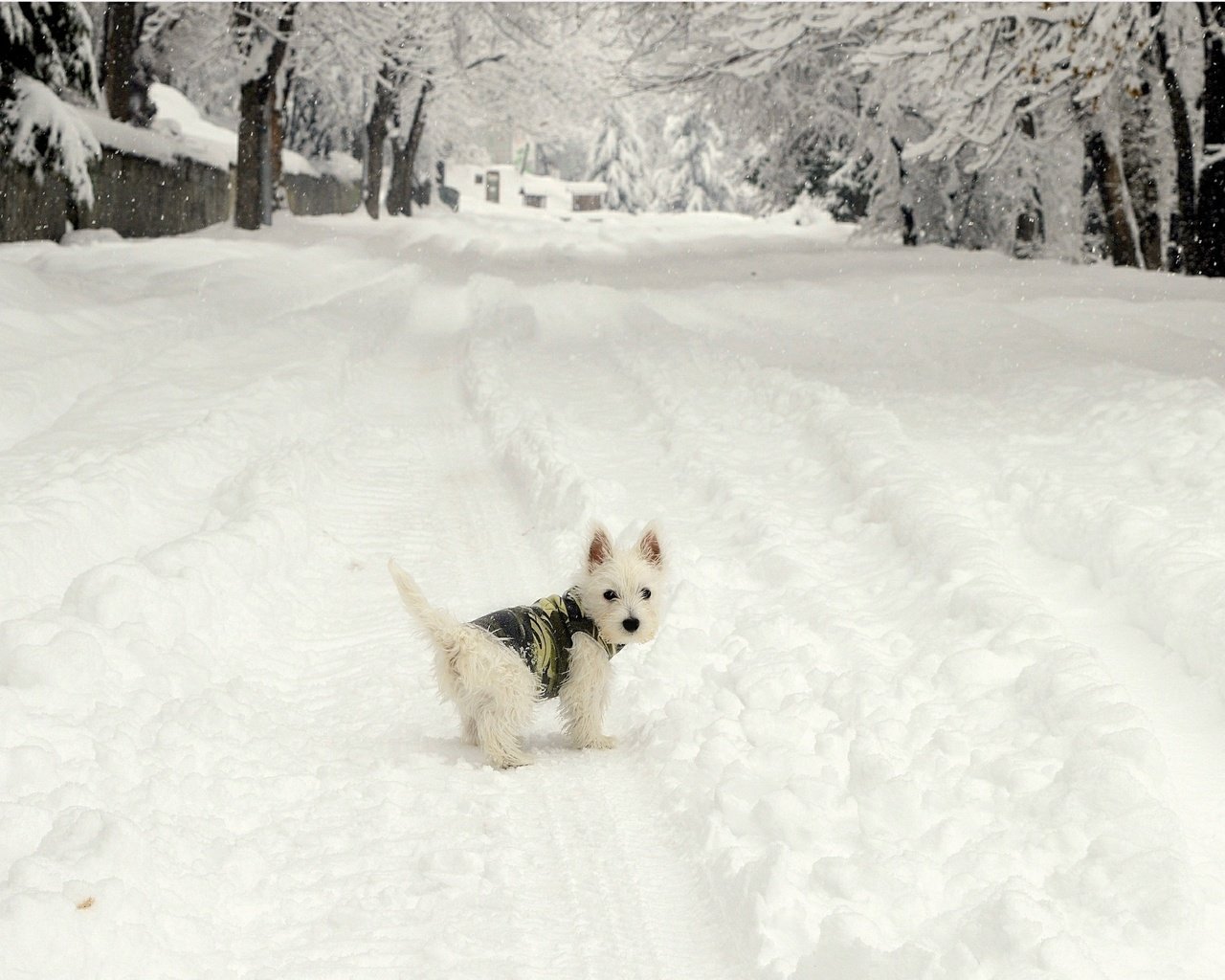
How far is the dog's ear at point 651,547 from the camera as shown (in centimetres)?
507

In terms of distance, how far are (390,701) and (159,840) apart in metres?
1.77

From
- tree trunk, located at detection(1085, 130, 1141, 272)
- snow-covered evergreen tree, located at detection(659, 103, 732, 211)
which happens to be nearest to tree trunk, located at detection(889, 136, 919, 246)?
tree trunk, located at detection(1085, 130, 1141, 272)

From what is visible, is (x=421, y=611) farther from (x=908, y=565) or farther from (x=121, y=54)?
(x=121, y=54)

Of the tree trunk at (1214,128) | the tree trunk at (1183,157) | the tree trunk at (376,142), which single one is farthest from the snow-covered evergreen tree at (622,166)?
the tree trunk at (1214,128)

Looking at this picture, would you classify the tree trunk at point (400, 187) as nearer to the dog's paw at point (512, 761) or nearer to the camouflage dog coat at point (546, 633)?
the camouflage dog coat at point (546, 633)

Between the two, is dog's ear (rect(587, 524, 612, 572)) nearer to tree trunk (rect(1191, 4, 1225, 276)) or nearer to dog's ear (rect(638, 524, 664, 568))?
dog's ear (rect(638, 524, 664, 568))

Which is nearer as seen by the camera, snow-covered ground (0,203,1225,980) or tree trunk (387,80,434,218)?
snow-covered ground (0,203,1225,980)

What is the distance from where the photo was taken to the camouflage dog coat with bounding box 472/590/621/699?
4887 millimetres

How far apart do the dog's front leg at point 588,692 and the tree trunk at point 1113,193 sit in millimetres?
19281

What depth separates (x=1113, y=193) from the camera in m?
21.9

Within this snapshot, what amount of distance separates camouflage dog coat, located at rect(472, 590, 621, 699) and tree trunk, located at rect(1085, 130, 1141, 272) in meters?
19.2

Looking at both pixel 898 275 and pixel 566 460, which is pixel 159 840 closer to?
pixel 566 460

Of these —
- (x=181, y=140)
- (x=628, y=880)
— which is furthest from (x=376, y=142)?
(x=628, y=880)

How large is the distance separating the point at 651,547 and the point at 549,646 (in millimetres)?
610
